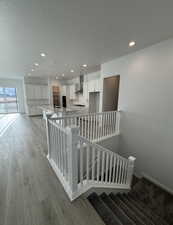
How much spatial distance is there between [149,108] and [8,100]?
9.86m

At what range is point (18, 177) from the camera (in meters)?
1.89

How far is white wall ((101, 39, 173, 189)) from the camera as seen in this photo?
8.69 feet

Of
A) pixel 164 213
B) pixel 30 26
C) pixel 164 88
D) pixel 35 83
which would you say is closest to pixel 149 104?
pixel 164 88

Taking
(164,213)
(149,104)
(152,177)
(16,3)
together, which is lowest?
(164,213)

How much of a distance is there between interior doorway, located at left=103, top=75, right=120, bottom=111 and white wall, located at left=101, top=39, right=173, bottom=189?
0.91 meters

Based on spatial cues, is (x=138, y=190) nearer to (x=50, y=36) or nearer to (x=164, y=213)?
(x=164, y=213)

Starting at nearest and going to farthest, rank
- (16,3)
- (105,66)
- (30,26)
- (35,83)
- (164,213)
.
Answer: (16,3)
(30,26)
(164,213)
(105,66)
(35,83)

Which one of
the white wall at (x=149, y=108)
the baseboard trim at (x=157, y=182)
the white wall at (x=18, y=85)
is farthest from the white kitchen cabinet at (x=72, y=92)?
the baseboard trim at (x=157, y=182)

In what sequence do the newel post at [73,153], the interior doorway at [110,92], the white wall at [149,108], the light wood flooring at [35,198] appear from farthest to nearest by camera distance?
the interior doorway at [110,92]
the white wall at [149,108]
the newel post at [73,153]
the light wood flooring at [35,198]

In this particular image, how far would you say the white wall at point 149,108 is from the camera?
265 cm

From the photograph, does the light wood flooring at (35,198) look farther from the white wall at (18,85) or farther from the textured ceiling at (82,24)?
the white wall at (18,85)

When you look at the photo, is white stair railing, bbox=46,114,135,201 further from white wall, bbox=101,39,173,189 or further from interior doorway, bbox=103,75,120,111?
interior doorway, bbox=103,75,120,111

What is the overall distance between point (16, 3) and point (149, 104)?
354cm

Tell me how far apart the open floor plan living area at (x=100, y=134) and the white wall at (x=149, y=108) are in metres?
0.02
